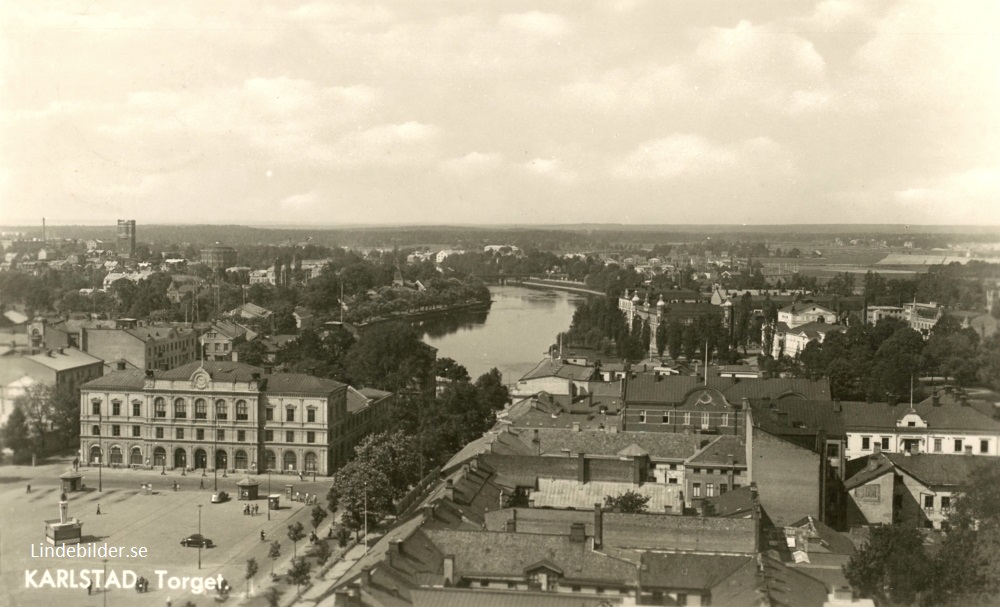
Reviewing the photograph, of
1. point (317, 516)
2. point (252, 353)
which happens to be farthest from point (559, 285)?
point (317, 516)

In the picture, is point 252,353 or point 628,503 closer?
point 628,503

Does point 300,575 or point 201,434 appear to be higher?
point 201,434

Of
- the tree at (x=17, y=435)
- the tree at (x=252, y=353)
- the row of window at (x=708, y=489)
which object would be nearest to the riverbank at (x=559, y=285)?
the tree at (x=252, y=353)

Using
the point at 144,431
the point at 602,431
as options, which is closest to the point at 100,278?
the point at 144,431

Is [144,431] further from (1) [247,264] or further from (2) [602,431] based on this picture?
(1) [247,264]

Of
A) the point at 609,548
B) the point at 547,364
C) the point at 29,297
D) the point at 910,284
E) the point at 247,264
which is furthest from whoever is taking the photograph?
the point at 247,264

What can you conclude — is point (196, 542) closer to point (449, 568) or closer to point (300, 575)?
point (300, 575)
